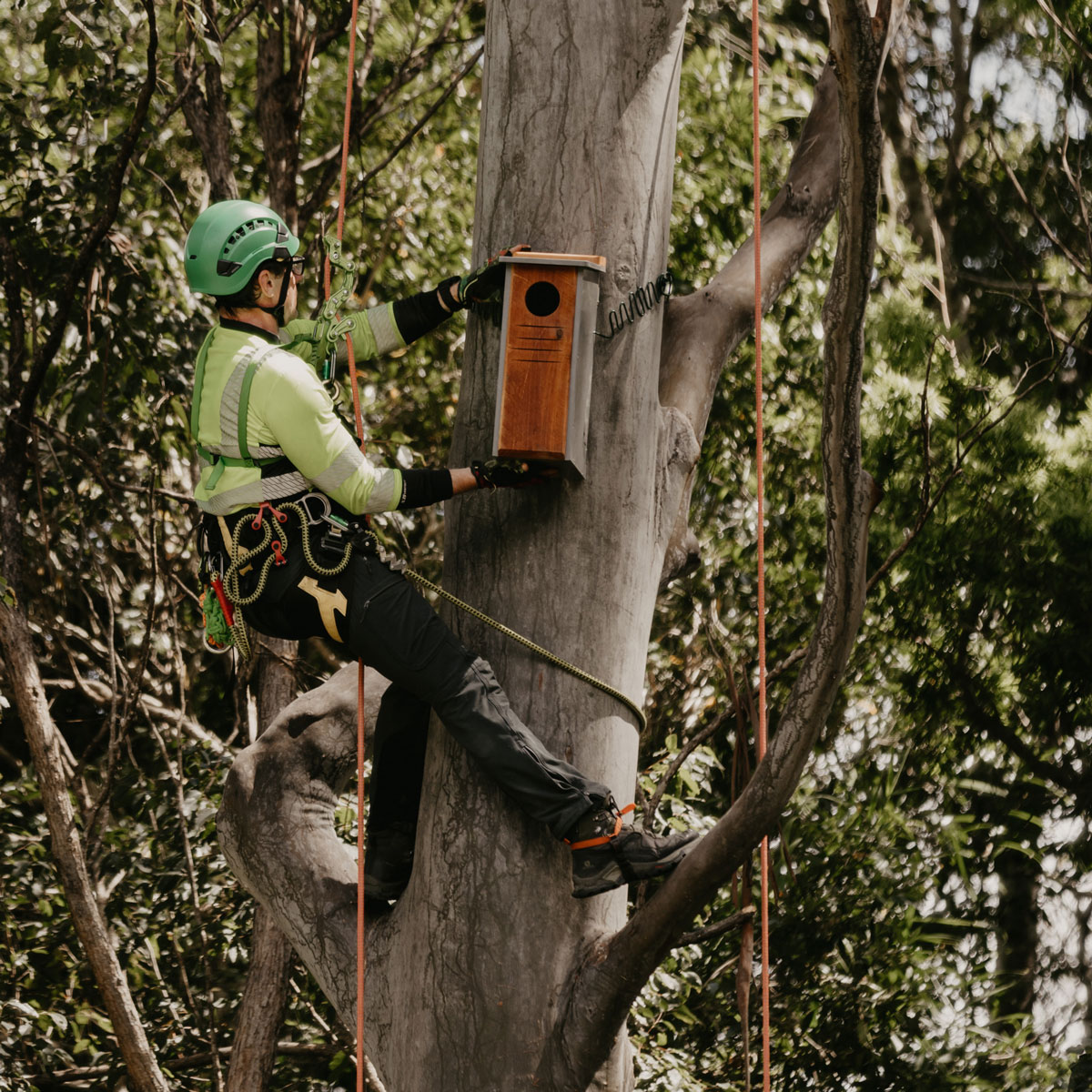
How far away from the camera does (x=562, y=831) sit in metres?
2.57

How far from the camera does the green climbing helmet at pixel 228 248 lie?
9.59ft

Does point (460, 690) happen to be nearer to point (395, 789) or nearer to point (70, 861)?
point (395, 789)

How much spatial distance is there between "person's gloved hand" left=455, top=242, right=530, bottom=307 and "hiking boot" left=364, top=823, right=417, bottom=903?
1.10m

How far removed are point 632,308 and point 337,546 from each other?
0.75m

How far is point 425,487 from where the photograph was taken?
106 inches

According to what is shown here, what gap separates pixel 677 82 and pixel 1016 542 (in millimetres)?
3148

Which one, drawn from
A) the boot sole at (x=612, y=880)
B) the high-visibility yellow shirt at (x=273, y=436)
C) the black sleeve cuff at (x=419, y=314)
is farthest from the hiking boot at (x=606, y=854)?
the black sleeve cuff at (x=419, y=314)

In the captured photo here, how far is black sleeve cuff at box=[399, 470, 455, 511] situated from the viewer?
267cm

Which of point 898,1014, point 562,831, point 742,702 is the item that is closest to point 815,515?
point 898,1014

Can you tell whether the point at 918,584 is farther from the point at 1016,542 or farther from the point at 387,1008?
the point at 387,1008

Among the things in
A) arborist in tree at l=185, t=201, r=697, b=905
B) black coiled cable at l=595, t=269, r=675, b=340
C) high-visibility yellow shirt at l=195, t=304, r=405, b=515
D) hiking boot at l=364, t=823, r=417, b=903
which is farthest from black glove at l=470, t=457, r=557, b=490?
hiking boot at l=364, t=823, r=417, b=903

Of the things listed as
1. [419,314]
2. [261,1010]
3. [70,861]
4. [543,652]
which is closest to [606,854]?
[543,652]

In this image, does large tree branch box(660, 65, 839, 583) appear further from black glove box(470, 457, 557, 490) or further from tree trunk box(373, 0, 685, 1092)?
black glove box(470, 457, 557, 490)

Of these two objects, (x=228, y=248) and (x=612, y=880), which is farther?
(x=228, y=248)
